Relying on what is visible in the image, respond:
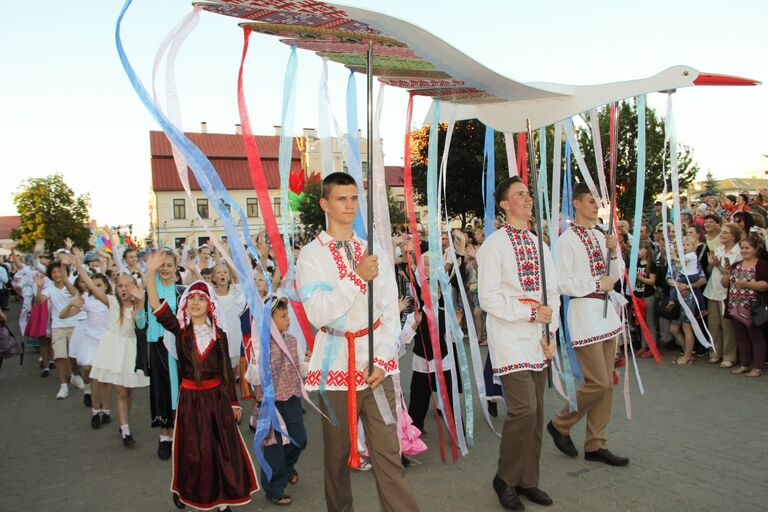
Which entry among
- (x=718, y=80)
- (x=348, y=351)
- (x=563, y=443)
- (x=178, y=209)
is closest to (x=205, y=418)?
(x=348, y=351)

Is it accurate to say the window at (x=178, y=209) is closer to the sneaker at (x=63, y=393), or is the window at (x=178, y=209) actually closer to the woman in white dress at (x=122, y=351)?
the sneaker at (x=63, y=393)

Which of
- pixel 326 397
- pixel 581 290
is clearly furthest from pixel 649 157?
pixel 326 397

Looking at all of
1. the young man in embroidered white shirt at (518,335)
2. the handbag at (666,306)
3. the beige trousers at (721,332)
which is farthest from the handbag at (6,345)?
the beige trousers at (721,332)

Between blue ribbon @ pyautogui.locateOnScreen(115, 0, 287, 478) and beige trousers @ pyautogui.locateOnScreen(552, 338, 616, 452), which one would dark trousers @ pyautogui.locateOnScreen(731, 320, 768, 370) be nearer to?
beige trousers @ pyautogui.locateOnScreen(552, 338, 616, 452)

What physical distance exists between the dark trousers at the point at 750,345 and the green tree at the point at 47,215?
134ft

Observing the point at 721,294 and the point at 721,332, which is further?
the point at 721,332

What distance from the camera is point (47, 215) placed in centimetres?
4128

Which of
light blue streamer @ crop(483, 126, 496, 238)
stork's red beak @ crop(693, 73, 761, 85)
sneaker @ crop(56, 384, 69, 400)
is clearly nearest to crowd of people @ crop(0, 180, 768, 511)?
light blue streamer @ crop(483, 126, 496, 238)

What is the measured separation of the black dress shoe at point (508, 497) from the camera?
381cm

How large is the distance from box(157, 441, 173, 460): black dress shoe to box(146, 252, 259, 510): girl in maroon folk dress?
130 cm

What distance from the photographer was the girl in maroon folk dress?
13.5 ft

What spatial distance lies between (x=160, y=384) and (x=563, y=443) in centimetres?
361

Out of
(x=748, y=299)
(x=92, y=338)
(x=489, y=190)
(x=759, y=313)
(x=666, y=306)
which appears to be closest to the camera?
(x=489, y=190)

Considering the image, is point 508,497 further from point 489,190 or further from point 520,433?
point 489,190
